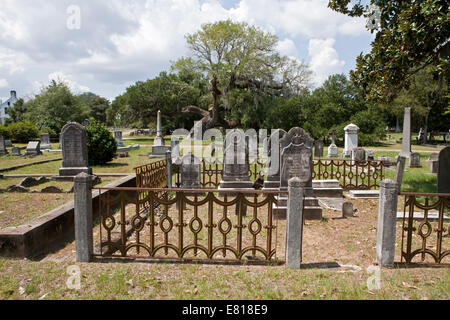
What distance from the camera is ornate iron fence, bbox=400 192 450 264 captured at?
4.13 metres

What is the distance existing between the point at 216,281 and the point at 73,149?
→ 1040 cm

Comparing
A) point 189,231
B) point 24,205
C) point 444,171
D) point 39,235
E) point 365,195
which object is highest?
point 444,171

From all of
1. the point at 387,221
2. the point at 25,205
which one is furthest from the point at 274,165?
the point at 25,205

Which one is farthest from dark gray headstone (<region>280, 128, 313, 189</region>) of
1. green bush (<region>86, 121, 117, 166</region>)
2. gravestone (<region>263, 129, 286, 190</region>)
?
green bush (<region>86, 121, 117, 166</region>)

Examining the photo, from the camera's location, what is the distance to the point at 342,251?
506cm

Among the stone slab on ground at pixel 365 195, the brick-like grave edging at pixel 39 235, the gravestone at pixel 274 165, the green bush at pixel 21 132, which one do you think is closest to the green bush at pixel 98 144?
the gravestone at pixel 274 165

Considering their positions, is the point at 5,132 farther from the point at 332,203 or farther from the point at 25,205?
the point at 332,203

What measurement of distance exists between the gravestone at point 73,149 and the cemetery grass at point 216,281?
791 centimetres

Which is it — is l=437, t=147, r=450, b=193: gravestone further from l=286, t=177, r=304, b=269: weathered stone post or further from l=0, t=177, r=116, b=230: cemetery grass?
l=0, t=177, r=116, b=230: cemetery grass

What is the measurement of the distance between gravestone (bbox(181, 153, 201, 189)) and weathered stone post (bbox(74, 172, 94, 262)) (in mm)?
4895

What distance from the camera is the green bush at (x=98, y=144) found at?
15234 millimetres

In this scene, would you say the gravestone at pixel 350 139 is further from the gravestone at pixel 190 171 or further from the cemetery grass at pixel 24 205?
the cemetery grass at pixel 24 205

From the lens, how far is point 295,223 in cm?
407

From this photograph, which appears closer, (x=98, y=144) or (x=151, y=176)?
(x=151, y=176)
